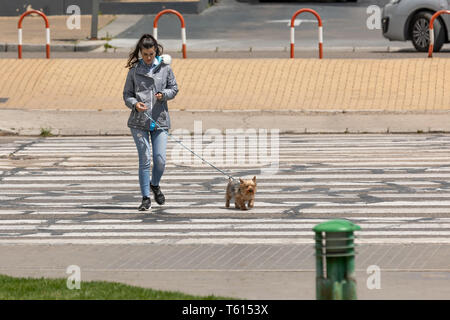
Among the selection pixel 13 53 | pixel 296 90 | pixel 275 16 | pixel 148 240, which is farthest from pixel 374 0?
pixel 148 240

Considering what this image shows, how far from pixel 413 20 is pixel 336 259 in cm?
2103

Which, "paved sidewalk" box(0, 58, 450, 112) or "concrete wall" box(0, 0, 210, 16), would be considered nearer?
"paved sidewalk" box(0, 58, 450, 112)

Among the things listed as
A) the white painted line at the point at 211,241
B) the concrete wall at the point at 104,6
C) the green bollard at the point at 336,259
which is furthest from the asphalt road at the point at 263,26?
the green bollard at the point at 336,259

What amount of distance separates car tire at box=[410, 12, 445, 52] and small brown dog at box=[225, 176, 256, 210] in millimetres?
15041

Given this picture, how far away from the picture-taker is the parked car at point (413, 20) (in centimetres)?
2825

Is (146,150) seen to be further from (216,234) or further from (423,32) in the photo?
(423,32)

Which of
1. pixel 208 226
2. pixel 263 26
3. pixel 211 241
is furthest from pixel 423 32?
pixel 211 241

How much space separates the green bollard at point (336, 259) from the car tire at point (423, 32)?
20.4 metres

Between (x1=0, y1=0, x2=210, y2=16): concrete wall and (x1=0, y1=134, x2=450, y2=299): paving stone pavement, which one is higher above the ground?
(x1=0, y1=0, x2=210, y2=16): concrete wall

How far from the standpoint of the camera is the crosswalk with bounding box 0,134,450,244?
12.4 m

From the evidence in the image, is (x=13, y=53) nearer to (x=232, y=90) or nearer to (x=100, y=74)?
(x=100, y=74)

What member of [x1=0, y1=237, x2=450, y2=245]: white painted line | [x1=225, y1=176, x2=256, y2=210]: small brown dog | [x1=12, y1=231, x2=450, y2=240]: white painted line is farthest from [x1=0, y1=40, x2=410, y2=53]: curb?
[x1=0, y1=237, x2=450, y2=245]: white painted line

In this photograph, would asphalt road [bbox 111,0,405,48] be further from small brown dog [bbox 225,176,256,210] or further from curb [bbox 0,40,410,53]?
small brown dog [bbox 225,176,256,210]

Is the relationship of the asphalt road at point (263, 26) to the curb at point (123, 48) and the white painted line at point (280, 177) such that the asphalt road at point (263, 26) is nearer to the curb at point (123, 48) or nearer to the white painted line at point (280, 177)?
the curb at point (123, 48)
